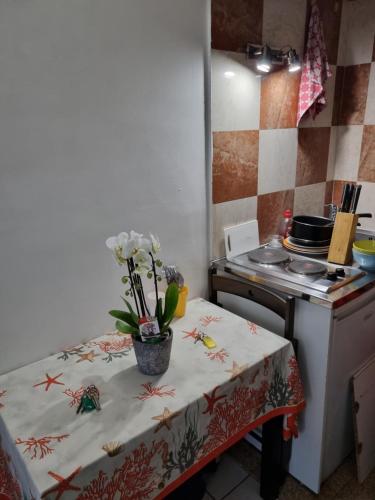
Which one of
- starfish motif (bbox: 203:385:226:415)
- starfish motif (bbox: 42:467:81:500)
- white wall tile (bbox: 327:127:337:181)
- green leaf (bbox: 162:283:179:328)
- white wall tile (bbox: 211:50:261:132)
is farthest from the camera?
white wall tile (bbox: 327:127:337:181)

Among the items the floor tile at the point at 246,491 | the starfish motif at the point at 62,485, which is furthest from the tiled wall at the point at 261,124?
the starfish motif at the point at 62,485

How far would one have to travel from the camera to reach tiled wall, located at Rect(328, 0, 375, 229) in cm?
187

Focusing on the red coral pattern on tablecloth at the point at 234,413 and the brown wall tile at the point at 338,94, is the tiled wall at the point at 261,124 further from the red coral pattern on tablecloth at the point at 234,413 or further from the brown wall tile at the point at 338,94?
the red coral pattern on tablecloth at the point at 234,413

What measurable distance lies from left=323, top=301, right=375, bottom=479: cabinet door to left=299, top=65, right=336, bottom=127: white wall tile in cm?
97

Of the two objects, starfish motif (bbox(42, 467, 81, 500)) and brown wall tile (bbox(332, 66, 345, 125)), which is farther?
brown wall tile (bbox(332, 66, 345, 125))

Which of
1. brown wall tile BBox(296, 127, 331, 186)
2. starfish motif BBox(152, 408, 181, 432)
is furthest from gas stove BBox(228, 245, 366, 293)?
starfish motif BBox(152, 408, 181, 432)

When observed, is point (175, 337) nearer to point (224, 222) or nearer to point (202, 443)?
point (202, 443)

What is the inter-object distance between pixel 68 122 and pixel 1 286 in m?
0.54

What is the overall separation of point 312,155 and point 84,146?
1.28 metres

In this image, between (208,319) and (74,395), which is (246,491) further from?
(74,395)

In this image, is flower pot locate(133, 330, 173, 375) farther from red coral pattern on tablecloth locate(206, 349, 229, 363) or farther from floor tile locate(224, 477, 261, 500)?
floor tile locate(224, 477, 261, 500)

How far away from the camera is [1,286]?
1.12 metres

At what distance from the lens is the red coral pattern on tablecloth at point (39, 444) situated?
86 cm

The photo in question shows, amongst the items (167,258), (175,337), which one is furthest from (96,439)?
(167,258)
